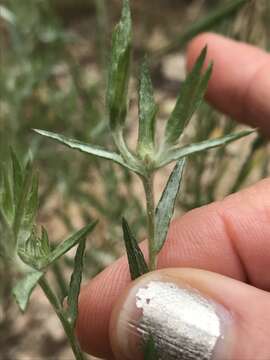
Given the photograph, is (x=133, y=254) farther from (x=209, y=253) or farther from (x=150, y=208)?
(x=209, y=253)

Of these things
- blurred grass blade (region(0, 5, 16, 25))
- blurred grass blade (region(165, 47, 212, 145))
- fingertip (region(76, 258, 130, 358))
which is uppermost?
blurred grass blade (region(0, 5, 16, 25))

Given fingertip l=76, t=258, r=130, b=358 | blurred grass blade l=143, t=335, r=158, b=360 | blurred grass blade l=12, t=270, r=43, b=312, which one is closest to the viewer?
blurred grass blade l=12, t=270, r=43, b=312

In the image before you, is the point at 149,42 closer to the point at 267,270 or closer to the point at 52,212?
the point at 52,212

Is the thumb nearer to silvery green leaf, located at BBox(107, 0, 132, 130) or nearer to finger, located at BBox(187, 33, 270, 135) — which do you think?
silvery green leaf, located at BBox(107, 0, 132, 130)

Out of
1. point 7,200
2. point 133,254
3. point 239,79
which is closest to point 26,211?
point 7,200

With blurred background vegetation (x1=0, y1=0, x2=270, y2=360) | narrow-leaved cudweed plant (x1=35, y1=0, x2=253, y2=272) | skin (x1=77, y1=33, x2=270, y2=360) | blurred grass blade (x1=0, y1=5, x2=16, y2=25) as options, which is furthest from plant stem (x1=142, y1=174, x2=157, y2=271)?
blurred grass blade (x1=0, y1=5, x2=16, y2=25)

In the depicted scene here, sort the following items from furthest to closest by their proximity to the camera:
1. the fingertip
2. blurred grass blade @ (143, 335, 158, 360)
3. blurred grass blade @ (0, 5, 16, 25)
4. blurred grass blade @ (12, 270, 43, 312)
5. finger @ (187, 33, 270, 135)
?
1. blurred grass blade @ (0, 5, 16, 25)
2. finger @ (187, 33, 270, 135)
3. the fingertip
4. blurred grass blade @ (143, 335, 158, 360)
5. blurred grass blade @ (12, 270, 43, 312)
